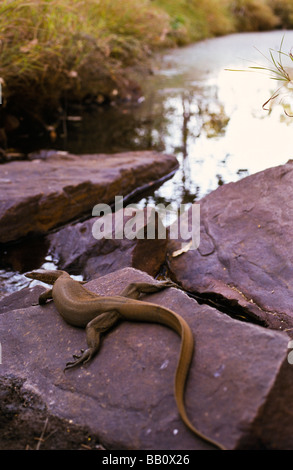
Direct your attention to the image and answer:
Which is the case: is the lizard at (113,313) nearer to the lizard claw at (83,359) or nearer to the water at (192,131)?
the lizard claw at (83,359)

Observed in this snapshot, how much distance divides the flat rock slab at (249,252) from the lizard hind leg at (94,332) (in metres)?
1.23

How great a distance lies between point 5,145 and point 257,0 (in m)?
16.7

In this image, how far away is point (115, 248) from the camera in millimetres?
4023

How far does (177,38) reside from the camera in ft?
46.2

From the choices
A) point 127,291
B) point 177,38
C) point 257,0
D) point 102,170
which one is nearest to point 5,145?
point 102,170

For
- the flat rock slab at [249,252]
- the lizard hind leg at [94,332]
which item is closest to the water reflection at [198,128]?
the flat rock slab at [249,252]

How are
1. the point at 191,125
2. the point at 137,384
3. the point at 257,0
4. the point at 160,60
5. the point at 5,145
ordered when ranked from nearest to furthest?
the point at 137,384 < the point at 5,145 < the point at 191,125 < the point at 160,60 < the point at 257,0

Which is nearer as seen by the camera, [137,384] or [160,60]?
[137,384]

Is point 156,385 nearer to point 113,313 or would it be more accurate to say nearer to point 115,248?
point 113,313

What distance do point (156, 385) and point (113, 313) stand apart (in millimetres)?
500

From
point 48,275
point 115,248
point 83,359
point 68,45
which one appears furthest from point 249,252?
point 68,45

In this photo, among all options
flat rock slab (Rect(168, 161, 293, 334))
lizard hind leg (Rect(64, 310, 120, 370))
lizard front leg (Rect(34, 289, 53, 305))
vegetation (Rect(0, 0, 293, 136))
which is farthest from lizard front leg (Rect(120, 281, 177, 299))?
vegetation (Rect(0, 0, 293, 136))

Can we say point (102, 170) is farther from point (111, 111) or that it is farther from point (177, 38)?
point (177, 38)

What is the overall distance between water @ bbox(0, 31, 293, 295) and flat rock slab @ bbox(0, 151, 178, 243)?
0.84 ft
